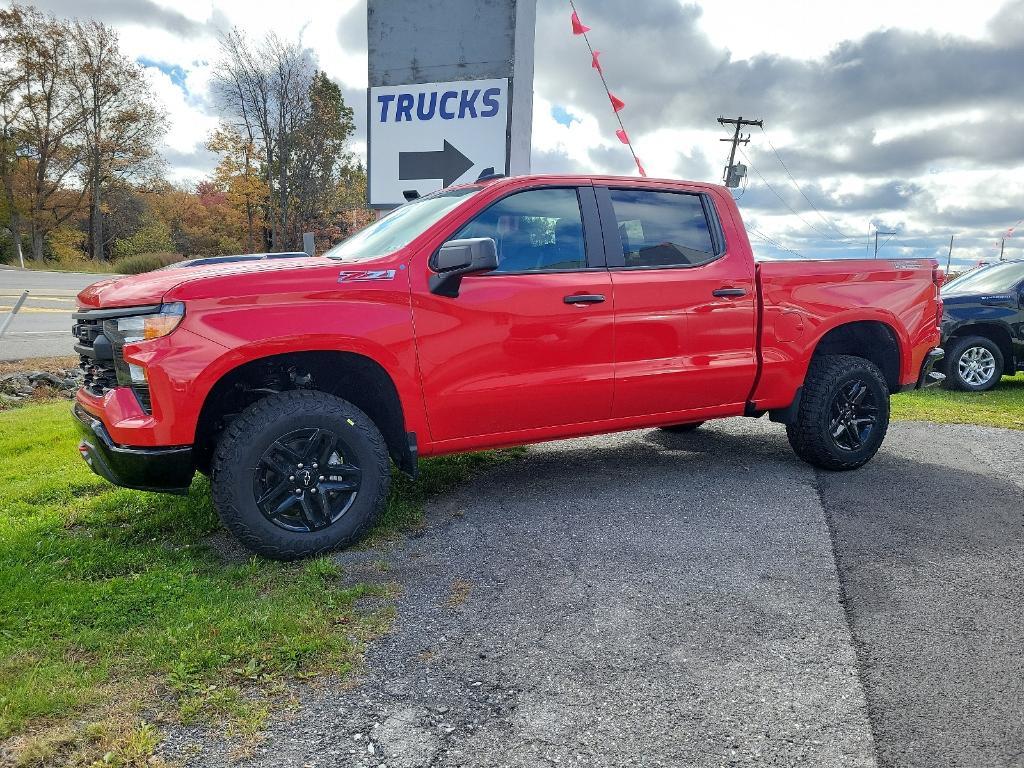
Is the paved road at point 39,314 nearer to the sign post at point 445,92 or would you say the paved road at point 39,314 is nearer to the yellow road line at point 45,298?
the yellow road line at point 45,298

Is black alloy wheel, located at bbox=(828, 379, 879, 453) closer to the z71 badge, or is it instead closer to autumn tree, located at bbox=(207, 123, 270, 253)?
the z71 badge

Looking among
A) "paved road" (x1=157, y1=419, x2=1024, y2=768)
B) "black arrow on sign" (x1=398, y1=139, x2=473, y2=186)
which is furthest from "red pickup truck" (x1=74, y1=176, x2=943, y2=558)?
"black arrow on sign" (x1=398, y1=139, x2=473, y2=186)

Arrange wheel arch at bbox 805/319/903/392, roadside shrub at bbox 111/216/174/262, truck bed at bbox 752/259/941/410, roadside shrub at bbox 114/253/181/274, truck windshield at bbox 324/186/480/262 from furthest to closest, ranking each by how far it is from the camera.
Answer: roadside shrub at bbox 111/216/174/262 < roadside shrub at bbox 114/253/181/274 < wheel arch at bbox 805/319/903/392 < truck bed at bbox 752/259/941/410 < truck windshield at bbox 324/186/480/262

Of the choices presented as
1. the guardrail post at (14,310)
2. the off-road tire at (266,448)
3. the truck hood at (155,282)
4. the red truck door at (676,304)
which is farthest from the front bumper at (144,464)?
the guardrail post at (14,310)

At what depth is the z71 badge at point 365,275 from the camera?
382cm

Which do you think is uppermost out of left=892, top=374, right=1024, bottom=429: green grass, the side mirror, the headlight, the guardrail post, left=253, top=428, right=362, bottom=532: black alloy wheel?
the side mirror

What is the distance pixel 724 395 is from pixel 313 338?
269cm

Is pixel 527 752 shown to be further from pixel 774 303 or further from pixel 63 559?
pixel 774 303

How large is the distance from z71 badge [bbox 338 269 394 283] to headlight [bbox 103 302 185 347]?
2.52 ft

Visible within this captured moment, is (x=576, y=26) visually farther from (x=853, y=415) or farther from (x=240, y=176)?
(x=240, y=176)

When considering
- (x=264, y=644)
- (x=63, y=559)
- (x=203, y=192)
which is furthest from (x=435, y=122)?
(x=203, y=192)

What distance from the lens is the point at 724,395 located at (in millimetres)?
4965

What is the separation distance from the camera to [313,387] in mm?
4199

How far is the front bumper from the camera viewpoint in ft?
11.6
